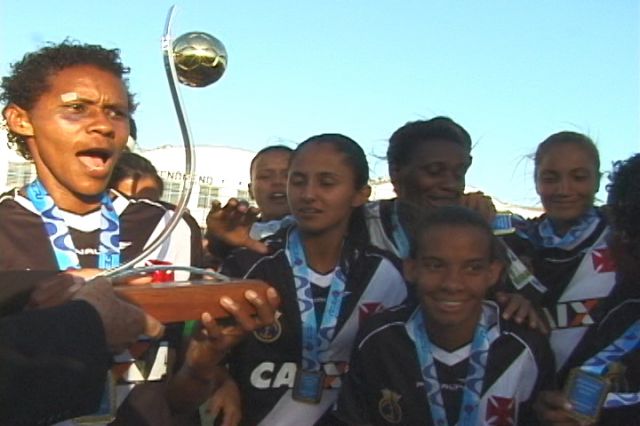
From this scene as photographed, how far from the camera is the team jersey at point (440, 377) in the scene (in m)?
2.49

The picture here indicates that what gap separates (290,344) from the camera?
278 cm

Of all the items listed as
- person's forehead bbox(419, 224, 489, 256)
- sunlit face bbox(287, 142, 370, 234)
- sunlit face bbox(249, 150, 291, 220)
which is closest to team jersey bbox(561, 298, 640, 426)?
person's forehead bbox(419, 224, 489, 256)

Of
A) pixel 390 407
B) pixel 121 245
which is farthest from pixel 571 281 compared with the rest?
pixel 121 245

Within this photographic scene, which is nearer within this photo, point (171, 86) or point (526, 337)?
point (171, 86)

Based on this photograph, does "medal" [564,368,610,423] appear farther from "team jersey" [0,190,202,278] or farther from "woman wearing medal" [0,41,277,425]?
"team jersey" [0,190,202,278]

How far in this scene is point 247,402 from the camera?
2.77 m

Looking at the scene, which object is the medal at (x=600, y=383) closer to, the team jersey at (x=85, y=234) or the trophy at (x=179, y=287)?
the trophy at (x=179, y=287)

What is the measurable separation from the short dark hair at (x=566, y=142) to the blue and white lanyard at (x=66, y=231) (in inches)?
82.0

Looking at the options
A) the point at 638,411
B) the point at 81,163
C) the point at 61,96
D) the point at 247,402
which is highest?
the point at 61,96

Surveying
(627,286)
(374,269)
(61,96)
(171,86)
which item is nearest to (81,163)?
(61,96)

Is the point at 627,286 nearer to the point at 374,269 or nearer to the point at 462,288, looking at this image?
the point at 462,288

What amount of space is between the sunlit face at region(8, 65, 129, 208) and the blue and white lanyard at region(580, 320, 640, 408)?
153 centimetres

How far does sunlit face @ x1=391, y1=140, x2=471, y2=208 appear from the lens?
11.1 feet

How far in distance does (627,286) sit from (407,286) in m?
0.74
